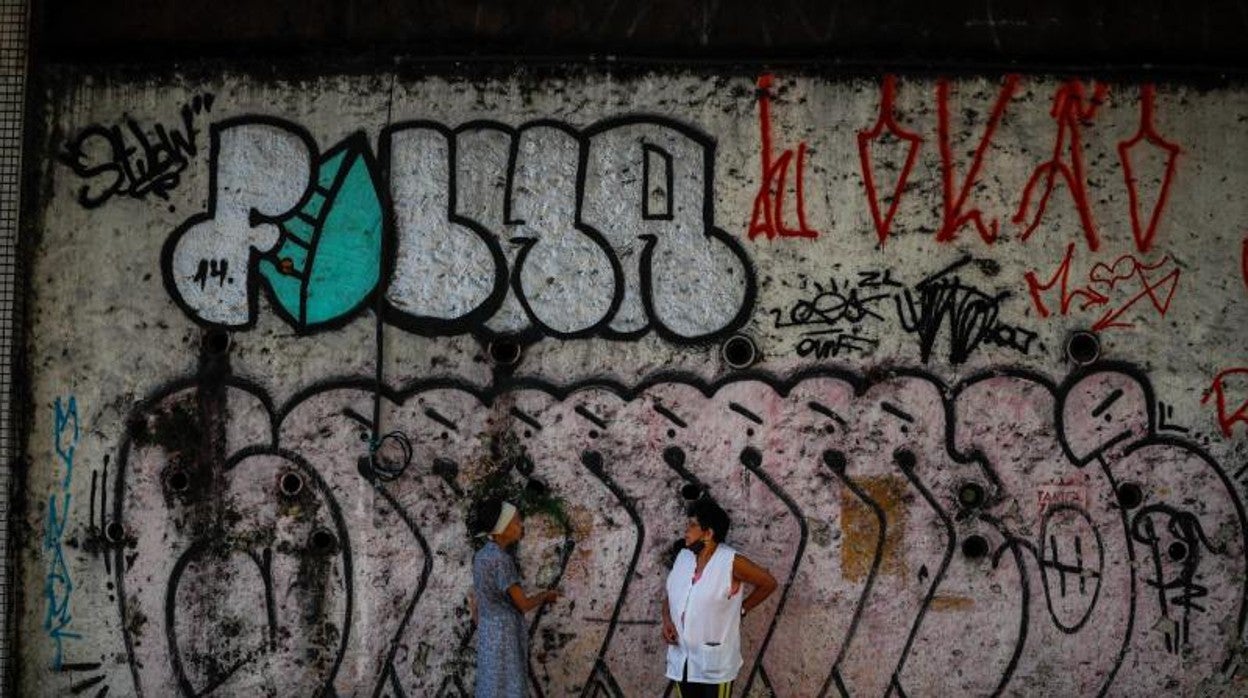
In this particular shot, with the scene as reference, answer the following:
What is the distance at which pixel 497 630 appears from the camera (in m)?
5.19

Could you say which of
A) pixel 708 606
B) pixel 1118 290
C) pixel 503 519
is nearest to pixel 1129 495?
pixel 1118 290

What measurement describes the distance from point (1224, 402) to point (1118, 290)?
781 millimetres

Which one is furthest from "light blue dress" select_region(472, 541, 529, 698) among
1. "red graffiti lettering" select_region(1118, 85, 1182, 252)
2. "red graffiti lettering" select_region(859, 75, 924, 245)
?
"red graffiti lettering" select_region(1118, 85, 1182, 252)

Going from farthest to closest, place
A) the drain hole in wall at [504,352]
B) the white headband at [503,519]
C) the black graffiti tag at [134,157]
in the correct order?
the black graffiti tag at [134,157]
the drain hole in wall at [504,352]
the white headband at [503,519]

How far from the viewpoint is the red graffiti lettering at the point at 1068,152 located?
5.70 metres

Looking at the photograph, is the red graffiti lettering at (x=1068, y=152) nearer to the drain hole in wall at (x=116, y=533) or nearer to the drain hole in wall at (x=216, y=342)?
the drain hole in wall at (x=216, y=342)

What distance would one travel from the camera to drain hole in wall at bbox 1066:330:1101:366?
5.67 meters

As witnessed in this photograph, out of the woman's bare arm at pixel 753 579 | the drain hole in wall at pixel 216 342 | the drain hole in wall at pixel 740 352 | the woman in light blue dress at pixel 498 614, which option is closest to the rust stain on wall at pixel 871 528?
the woman's bare arm at pixel 753 579

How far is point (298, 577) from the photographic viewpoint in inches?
229

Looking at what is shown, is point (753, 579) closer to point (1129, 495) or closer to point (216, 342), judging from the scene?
point (1129, 495)

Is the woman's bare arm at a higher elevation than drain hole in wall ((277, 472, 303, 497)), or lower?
lower

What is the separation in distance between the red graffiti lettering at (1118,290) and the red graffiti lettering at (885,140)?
2.92 ft

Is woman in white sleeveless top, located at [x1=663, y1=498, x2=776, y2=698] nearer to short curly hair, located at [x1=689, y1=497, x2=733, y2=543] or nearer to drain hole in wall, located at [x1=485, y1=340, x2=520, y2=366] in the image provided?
short curly hair, located at [x1=689, y1=497, x2=733, y2=543]

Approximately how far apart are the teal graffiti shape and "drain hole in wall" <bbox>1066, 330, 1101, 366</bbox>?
3.60m
